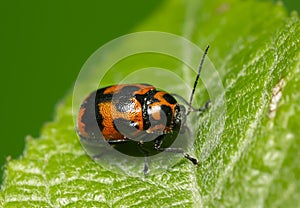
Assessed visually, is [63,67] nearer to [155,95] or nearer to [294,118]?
[155,95]

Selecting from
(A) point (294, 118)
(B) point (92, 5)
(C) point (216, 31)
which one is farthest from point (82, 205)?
(B) point (92, 5)

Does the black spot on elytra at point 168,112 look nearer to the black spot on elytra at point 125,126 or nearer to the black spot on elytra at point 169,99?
the black spot on elytra at point 169,99

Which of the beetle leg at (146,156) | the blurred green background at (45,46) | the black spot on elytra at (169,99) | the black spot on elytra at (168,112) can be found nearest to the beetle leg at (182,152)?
the beetle leg at (146,156)

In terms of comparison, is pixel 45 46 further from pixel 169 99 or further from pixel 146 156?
pixel 146 156

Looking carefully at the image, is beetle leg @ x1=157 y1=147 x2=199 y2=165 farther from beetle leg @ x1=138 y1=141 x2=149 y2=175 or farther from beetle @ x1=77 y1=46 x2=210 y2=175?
beetle leg @ x1=138 y1=141 x2=149 y2=175

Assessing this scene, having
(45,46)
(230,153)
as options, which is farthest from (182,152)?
(45,46)

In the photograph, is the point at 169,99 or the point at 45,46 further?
the point at 45,46

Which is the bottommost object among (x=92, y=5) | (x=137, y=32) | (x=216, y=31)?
(x=216, y=31)
